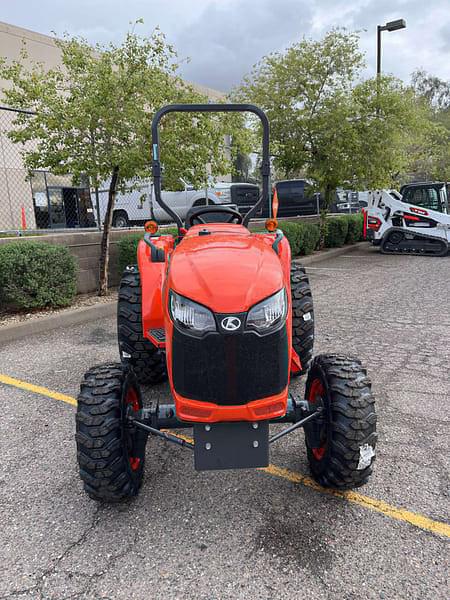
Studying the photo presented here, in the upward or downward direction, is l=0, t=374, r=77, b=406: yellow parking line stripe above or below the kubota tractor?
below

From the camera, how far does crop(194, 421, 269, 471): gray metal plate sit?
2170mm

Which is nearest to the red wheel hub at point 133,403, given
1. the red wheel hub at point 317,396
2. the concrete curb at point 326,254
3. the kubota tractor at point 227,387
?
the kubota tractor at point 227,387

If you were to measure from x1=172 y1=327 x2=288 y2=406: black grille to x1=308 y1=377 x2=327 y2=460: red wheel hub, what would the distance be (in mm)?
619

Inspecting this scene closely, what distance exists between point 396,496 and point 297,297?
170 centimetres

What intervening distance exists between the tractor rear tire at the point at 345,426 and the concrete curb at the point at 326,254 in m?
9.51

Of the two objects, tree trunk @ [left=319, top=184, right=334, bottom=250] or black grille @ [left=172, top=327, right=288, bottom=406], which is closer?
black grille @ [left=172, top=327, right=288, bottom=406]

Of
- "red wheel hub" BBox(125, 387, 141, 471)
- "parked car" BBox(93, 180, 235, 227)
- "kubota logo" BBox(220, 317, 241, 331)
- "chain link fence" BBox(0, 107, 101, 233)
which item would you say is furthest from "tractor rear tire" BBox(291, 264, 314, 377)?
"parked car" BBox(93, 180, 235, 227)

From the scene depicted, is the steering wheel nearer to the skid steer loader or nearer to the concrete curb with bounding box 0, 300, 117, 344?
the concrete curb with bounding box 0, 300, 117, 344

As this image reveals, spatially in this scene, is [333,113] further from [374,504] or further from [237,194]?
[374,504]

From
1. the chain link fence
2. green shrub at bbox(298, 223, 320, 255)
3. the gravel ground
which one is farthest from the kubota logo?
Answer: green shrub at bbox(298, 223, 320, 255)

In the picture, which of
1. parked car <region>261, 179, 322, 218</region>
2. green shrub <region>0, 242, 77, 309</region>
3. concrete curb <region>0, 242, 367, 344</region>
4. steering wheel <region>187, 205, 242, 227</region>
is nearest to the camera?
steering wheel <region>187, 205, 242, 227</region>

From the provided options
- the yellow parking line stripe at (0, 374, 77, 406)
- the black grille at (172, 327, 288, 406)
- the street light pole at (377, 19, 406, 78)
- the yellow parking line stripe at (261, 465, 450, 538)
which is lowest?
the yellow parking line stripe at (261, 465, 450, 538)

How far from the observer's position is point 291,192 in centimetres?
1941

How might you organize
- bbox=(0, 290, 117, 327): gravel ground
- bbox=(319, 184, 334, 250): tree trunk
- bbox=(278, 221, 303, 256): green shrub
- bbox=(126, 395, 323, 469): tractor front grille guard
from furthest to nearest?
1. bbox=(319, 184, 334, 250): tree trunk
2. bbox=(278, 221, 303, 256): green shrub
3. bbox=(0, 290, 117, 327): gravel ground
4. bbox=(126, 395, 323, 469): tractor front grille guard
